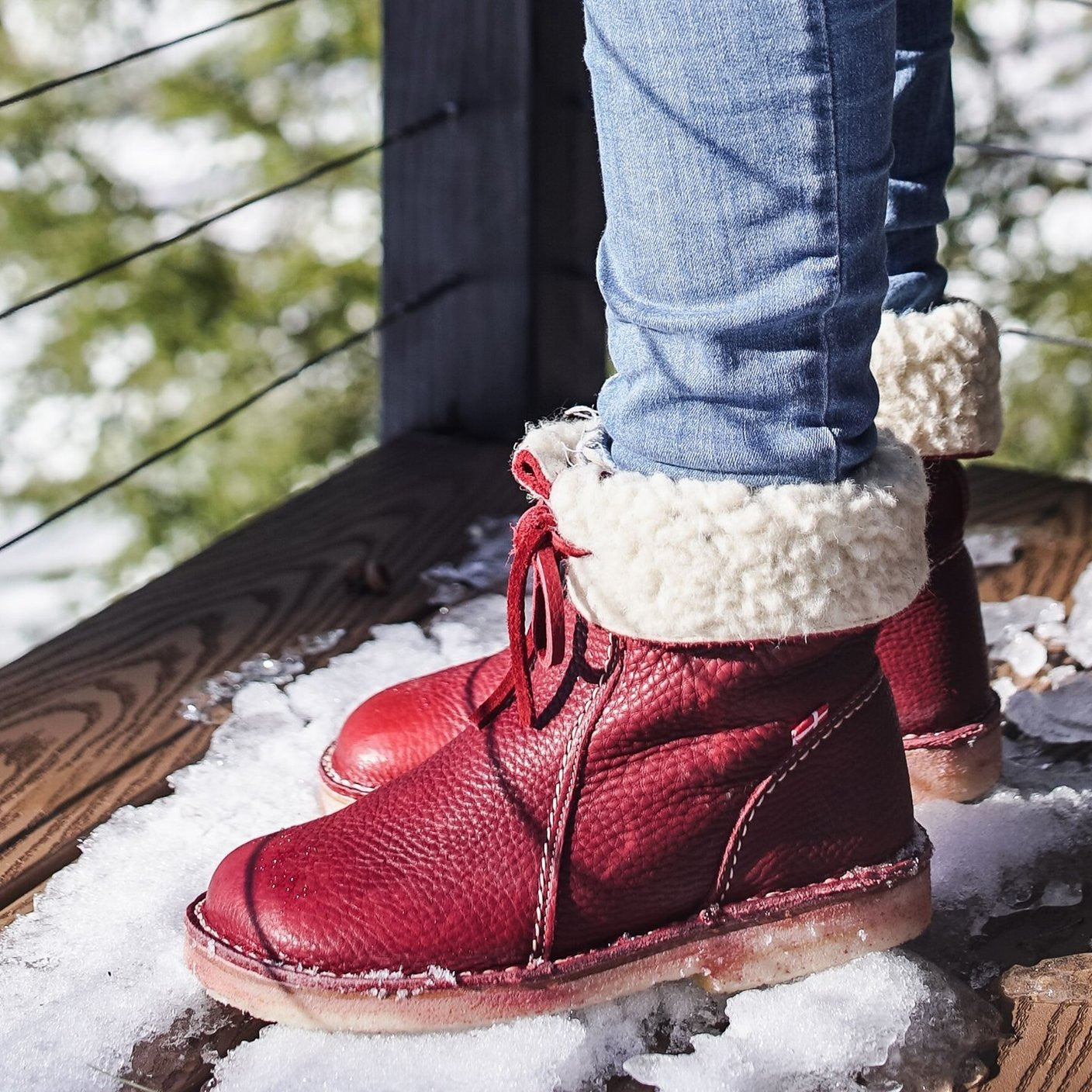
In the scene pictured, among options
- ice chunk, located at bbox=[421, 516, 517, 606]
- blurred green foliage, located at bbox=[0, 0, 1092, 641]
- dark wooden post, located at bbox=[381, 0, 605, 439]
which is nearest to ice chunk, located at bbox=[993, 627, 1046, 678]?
ice chunk, located at bbox=[421, 516, 517, 606]

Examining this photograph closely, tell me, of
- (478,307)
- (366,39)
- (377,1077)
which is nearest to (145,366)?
(366,39)

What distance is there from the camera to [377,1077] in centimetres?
77

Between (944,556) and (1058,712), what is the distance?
0.26 meters

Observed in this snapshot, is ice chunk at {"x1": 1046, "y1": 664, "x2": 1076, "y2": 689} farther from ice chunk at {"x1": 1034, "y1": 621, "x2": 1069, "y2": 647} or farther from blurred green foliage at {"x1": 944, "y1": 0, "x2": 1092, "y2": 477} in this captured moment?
blurred green foliage at {"x1": 944, "y1": 0, "x2": 1092, "y2": 477}

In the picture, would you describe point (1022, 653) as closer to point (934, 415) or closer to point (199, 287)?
point (934, 415)

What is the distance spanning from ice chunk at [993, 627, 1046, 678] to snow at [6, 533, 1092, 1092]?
0.19m

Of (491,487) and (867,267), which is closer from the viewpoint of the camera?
(867,267)

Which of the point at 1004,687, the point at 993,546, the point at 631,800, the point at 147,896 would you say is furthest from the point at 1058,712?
the point at 147,896

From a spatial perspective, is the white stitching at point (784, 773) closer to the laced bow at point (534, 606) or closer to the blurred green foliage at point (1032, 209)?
the laced bow at point (534, 606)

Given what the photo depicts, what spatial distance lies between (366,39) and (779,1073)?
346cm

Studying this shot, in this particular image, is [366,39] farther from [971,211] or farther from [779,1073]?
[779,1073]

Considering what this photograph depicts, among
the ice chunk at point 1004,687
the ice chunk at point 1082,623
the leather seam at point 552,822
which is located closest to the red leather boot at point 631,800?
the leather seam at point 552,822

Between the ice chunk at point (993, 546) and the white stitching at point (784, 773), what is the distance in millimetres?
719

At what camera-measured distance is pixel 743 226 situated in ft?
2.30
